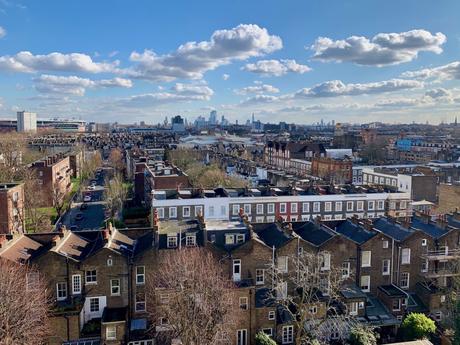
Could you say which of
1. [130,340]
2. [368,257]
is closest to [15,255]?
[130,340]

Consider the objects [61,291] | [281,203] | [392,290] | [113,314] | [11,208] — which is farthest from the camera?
[281,203]

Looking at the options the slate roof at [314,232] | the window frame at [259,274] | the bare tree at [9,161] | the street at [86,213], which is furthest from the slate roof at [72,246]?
the bare tree at [9,161]

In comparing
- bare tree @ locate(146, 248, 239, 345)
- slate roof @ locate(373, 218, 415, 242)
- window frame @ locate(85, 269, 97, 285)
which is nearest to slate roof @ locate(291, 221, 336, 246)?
slate roof @ locate(373, 218, 415, 242)

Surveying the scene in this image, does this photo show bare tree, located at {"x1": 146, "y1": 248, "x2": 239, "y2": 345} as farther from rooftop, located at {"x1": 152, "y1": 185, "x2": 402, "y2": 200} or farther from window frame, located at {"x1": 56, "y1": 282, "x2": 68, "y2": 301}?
rooftop, located at {"x1": 152, "y1": 185, "x2": 402, "y2": 200}

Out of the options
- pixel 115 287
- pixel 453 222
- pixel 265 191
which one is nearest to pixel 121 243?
pixel 115 287

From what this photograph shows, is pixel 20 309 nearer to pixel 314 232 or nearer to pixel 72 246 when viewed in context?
pixel 72 246

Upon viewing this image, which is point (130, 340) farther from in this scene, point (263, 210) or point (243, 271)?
point (263, 210)
